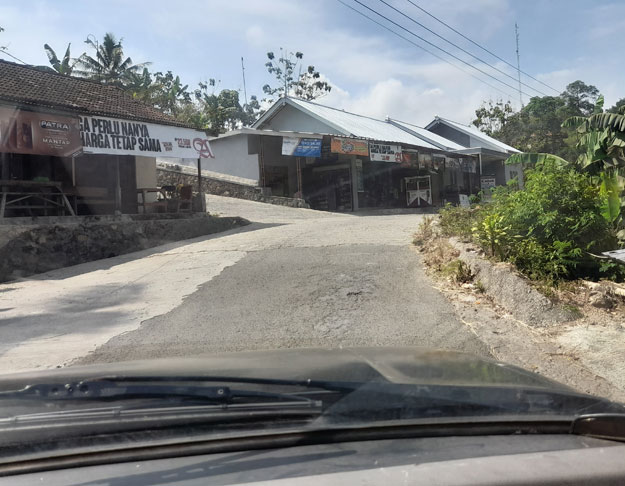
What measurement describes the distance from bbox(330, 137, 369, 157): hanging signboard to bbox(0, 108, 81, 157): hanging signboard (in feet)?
31.1

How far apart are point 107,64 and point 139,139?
25.2 meters

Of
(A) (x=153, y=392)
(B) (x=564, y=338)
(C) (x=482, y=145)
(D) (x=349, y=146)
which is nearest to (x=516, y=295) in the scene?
(B) (x=564, y=338)

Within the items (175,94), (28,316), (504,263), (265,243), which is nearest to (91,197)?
(265,243)

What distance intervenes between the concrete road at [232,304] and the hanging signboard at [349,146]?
879 cm

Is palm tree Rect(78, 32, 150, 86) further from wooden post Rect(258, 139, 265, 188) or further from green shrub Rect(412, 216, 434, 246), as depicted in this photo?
green shrub Rect(412, 216, 434, 246)

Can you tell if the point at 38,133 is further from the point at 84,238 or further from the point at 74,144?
the point at 84,238

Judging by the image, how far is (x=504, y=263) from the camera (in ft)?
23.9

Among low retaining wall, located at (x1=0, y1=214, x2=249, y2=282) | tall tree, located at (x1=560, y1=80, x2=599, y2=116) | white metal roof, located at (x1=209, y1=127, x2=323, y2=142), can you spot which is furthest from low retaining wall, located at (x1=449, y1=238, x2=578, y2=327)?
tall tree, located at (x1=560, y1=80, x2=599, y2=116)

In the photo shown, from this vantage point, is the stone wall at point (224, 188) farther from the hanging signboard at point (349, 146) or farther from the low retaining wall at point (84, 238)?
the low retaining wall at point (84, 238)

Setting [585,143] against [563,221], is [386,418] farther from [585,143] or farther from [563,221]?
[585,143]

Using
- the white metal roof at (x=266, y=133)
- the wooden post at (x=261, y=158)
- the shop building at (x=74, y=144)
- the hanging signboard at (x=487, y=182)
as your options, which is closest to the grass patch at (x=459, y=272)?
the shop building at (x=74, y=144)

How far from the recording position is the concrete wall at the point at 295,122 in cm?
2478

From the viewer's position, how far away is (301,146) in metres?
20.3

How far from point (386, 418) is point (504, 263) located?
573 centimetres
